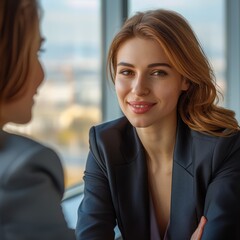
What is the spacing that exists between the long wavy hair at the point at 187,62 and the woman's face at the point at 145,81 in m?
0.03

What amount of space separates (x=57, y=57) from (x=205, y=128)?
3.64 feet

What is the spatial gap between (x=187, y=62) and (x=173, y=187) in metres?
0.45

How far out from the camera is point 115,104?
312 cm

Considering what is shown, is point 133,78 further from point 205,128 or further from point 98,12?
point 98,12

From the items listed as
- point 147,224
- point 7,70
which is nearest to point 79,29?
point 147,224

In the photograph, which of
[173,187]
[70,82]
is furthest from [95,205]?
[70,82]

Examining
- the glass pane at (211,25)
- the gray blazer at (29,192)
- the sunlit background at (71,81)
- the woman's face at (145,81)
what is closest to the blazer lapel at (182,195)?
the woman's face at (145,81)

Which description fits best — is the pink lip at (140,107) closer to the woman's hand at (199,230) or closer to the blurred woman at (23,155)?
the woman's hand at (199,230)

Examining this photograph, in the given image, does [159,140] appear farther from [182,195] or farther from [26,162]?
[26,162]

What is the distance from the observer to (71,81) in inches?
109

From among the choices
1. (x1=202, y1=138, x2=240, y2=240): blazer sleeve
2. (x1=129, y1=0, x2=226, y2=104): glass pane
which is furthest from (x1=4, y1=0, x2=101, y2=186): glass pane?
(x1=129, y1=0, x2=226, y2=104): glass pane

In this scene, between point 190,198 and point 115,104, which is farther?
point 115,104

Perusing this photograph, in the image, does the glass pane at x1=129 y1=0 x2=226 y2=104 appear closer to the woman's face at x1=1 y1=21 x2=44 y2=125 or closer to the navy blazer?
the navy blazer

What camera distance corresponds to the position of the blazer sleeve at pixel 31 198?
2.82 feet
